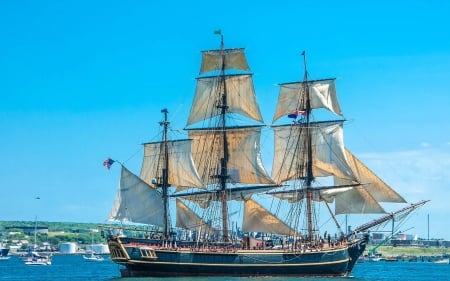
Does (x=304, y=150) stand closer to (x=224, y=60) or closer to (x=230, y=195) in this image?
(x=230, y=195)

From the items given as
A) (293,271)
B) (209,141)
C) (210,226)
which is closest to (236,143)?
(209,141)

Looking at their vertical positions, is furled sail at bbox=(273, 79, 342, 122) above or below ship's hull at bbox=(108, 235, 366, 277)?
above

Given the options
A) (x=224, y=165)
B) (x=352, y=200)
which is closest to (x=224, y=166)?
(x=224, y=165)

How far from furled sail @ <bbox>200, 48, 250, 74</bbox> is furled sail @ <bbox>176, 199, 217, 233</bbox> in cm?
1717

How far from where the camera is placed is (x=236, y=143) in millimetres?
109062

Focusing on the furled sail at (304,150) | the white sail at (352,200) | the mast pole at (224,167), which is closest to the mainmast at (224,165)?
the mast pole at (224,167)

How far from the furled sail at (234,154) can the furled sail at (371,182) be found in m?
9.73

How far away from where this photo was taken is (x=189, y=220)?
107m

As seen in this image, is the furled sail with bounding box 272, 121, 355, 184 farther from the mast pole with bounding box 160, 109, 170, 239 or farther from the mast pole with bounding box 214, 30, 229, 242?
the mast pole with bounding box 160, 109, 170, 239

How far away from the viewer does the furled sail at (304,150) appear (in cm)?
10838

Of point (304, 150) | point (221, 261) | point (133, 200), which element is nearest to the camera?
point (221, 261)

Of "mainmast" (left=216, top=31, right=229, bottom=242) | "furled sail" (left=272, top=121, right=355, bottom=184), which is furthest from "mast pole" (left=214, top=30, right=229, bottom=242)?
"furled sail" (left=272, top=121, right=355, bottom=184)

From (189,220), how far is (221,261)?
8194 mm

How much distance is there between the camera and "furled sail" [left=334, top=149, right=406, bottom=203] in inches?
4070
